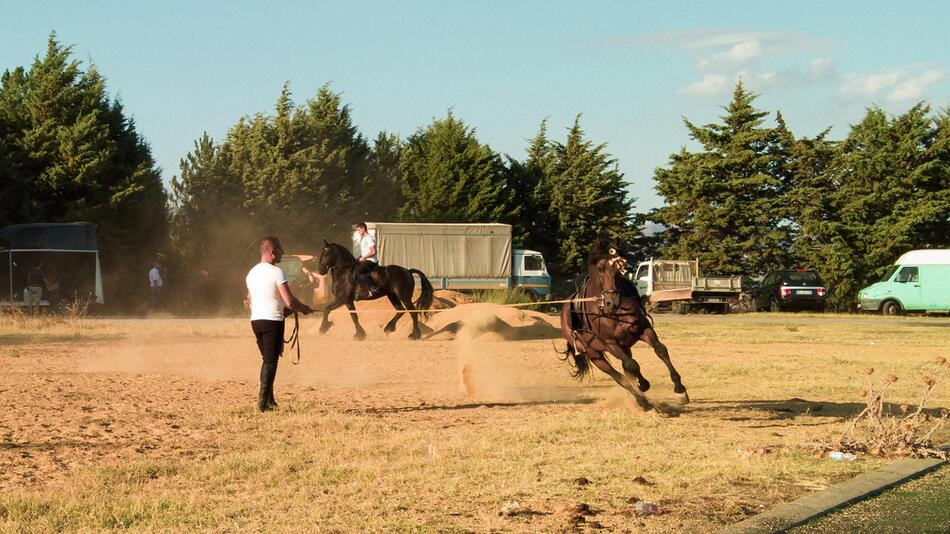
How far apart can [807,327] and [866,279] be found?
20.7m

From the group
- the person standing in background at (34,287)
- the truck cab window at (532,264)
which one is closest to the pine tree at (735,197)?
the truck cab window at (532,264)

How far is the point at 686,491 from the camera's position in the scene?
752 centimetres

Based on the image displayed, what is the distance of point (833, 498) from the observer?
722 cm

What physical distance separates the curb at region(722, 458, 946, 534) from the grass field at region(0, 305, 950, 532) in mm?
191

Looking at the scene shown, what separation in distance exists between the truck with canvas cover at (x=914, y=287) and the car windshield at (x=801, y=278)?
1974 mm

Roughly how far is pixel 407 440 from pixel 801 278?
126 ft

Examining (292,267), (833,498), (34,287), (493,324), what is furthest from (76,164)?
(833,498)

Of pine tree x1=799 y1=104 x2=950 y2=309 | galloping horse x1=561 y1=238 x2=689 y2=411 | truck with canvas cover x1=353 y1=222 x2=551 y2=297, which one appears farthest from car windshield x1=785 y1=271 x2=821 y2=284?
galloping horse x1=561 y1=238 x2=689 y2=411

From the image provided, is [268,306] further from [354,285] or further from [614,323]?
[354,285]

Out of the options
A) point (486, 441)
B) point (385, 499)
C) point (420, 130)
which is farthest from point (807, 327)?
point (420, 130)

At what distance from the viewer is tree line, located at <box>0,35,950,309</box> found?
41.6 m

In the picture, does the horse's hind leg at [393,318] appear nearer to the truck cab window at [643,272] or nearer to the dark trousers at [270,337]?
the dark trousers at [270,337]

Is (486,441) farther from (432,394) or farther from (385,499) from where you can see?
(432,394)

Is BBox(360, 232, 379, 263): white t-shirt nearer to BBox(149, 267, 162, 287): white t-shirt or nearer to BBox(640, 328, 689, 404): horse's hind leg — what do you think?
BBox(640, 328, 689, 404): horse's hind leg
